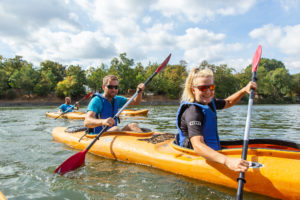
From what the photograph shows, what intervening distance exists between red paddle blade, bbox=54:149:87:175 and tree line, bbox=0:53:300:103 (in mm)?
33891

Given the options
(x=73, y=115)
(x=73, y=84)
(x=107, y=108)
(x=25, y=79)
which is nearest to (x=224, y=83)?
(x=73, y=84)

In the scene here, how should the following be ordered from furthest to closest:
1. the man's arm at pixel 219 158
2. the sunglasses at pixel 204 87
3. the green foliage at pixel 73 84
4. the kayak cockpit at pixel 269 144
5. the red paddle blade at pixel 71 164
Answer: the green foliage at pixel 73 84, the red paddle blade at pixel 71 164, the kayak cockpit at pixel 269 144, the sunglasses at pixel 204 87, the man's arm at pixel 219 158

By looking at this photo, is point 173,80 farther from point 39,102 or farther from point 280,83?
point 39,102

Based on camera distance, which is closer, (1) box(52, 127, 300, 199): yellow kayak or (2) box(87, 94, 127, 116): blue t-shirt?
(1) box(52, 127, 300, 199): yellow kayak

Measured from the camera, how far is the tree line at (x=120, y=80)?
35.8 metres

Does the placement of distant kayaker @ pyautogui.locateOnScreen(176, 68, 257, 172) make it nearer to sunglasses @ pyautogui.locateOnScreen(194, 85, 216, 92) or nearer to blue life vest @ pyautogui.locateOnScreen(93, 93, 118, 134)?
sunglasses @ pyautogui.locateOnScreen(194, 85, 216, 92)

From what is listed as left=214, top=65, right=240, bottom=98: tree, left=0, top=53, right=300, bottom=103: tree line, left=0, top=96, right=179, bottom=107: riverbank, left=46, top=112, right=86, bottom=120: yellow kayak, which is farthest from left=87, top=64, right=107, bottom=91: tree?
left=46, top=112, right=86, bottom=120: yellow kayak

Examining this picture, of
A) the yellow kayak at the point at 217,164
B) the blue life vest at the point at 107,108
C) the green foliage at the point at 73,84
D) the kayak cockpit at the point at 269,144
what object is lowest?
the yellow kayak at the point at 217,164

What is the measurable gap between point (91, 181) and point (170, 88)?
38348 millimetres

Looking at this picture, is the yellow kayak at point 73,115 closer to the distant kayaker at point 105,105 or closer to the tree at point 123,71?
the distant kayaker at point 105,105

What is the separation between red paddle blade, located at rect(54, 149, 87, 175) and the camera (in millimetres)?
3414

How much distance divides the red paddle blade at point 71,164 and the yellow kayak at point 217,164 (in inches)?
23.9

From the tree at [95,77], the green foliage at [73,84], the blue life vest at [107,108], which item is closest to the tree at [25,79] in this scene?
the green foliage at [73,84]

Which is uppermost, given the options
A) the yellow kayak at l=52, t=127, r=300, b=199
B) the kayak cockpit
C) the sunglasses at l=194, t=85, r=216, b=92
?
the sunglasses at l=194, t=85, r=216, b=92
